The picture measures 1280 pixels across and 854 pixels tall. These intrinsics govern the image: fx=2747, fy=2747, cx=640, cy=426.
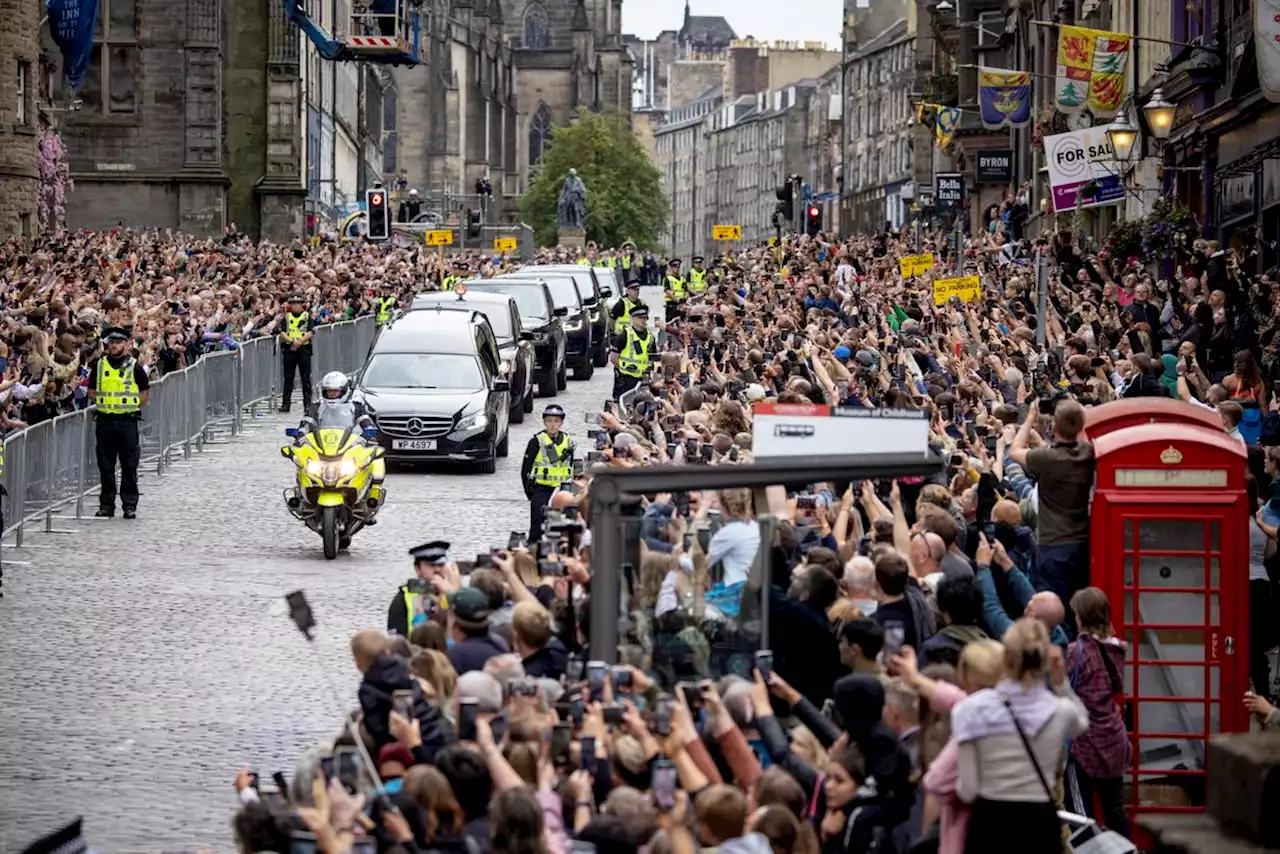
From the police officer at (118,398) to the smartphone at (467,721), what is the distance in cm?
1646

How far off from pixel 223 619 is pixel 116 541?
5.07 meters


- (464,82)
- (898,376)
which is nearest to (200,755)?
(898,376)

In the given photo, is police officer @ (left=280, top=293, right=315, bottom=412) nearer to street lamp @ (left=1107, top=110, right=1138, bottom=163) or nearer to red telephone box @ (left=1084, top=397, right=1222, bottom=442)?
street lamp @ (left=1107, top=110, right=1138, bottom=163)

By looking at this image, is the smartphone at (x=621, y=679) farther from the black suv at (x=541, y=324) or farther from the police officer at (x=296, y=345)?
the black suv at (x=541, y=324)

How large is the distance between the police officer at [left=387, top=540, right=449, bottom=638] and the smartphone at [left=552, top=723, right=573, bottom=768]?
2226 mm

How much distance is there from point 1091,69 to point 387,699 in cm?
3043

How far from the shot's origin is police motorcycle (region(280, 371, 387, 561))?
23.0m

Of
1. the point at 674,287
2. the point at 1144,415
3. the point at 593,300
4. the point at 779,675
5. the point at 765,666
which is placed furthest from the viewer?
the point at 674,287

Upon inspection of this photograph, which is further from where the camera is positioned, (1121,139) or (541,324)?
(541,324)

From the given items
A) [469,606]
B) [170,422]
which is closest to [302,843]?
[469,606]

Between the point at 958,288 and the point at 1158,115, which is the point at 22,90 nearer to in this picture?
the point at 1158,115

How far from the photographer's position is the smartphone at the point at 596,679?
9.29m

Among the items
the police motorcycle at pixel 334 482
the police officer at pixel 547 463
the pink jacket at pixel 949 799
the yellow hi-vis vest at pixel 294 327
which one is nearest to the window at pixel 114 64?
the yellow hi-vis vest at pixel 294 327

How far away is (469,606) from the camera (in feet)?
35.3
